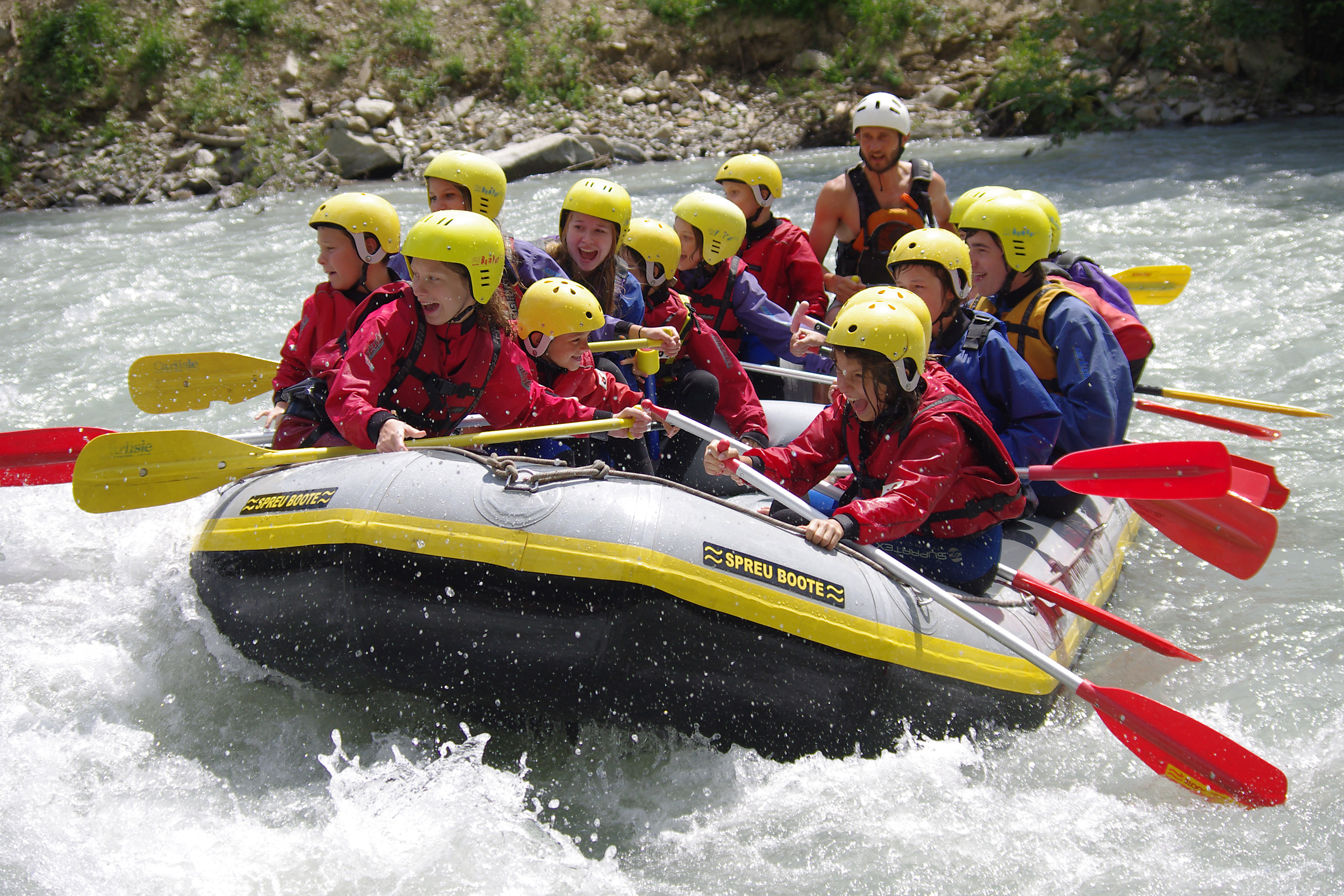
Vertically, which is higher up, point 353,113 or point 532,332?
point 532,332

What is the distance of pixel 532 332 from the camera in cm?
388

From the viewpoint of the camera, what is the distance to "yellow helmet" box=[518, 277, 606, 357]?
3.82 meters

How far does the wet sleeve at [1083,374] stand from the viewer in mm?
4117

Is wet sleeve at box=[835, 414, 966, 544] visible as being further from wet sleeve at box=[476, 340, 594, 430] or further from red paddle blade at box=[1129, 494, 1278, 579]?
red paddle blade at box=[1129, 494, 1278, 579]

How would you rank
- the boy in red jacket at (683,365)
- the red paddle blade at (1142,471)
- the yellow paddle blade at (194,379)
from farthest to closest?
the yellow paddle blade at (194,379) → the boy in red jacket at (683,365) → the red paddle blade at (1142,471)

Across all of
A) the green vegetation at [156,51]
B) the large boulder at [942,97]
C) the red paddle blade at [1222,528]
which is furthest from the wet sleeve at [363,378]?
the large boulder at [942,97]

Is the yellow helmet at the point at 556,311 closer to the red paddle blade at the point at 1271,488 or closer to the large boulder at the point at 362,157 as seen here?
the red paddle blade at the point at 1271,488

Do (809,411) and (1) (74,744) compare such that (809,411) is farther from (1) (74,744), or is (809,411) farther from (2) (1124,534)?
(1) (74,744)

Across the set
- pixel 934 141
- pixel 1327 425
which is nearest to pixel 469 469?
pixel 1327 425

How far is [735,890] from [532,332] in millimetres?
1994

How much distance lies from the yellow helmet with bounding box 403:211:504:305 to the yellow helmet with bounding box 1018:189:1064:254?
2.12 metres

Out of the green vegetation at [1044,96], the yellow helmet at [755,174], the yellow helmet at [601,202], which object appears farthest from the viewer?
the green vegetation at [1044,96]

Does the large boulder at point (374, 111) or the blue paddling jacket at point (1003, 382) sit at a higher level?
the blue paddling jacket at point (1003, 382)

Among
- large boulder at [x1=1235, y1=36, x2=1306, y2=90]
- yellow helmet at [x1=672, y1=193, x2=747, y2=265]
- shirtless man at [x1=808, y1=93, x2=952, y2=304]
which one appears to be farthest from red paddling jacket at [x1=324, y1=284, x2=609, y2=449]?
large boulder at [x1=1235, y1=36, x2=1306, y2=90]
